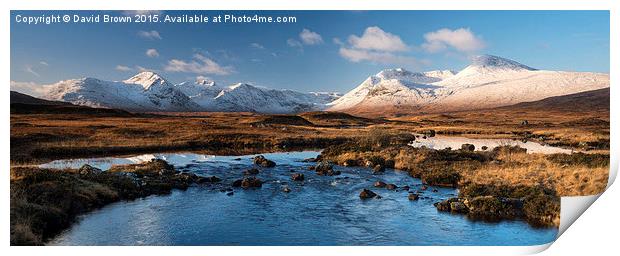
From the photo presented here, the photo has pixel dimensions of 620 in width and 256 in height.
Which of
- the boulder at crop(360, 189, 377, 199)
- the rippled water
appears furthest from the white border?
the boulder at crop(360, 189, 377, 199)

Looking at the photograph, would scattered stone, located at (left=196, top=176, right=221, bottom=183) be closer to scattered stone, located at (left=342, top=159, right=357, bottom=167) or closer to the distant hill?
the distant hill

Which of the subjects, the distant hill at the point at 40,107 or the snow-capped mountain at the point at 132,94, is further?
the snow-capped mountain at the point at 132,94

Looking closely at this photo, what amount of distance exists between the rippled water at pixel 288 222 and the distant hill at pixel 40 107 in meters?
7.49

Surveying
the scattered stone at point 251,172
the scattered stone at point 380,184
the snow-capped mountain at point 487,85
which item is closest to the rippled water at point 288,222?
the scattered stone at point 380,184

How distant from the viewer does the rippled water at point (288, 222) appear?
16.8 meters

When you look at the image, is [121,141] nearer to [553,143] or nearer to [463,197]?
A: [463,197]

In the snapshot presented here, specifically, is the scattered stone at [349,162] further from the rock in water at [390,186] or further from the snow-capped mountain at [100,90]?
the snow-capped mountain at [100,90]

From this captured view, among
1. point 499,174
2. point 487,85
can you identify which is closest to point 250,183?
point 499,174

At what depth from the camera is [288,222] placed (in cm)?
1842

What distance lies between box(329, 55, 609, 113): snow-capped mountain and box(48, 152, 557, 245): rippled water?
13771 millimetres

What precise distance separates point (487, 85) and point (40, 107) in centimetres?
4136

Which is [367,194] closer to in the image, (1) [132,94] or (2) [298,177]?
(2) [298,177]

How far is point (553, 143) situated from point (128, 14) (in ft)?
114
